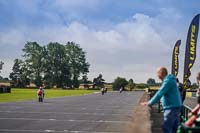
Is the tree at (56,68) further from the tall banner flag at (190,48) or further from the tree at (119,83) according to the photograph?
the tall banner flag at (190,48)

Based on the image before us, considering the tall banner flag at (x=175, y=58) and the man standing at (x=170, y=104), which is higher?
the tall banner flag at (x=175, y=58)

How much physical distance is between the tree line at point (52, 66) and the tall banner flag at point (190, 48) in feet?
464

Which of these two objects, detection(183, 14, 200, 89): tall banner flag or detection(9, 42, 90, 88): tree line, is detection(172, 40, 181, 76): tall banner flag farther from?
detection(9, 42, 90, 88): tree line

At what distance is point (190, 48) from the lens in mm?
22391

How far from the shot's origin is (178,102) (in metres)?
10.2

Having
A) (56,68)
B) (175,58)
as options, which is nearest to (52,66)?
(56,68)

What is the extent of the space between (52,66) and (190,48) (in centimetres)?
14756

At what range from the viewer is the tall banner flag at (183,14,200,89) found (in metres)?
21.9

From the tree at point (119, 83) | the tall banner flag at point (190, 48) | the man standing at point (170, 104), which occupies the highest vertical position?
the tree at point (119, 83)

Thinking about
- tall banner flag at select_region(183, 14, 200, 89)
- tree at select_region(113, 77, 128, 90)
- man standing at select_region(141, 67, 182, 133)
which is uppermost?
tree at select_region(113, 77, 128, 90)

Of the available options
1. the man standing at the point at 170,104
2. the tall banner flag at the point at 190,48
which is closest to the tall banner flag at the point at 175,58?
the tall banner flag at the point at 190,48

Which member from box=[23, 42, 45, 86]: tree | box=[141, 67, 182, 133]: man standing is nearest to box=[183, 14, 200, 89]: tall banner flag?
box=[141, 67, 182, 133]: man standing

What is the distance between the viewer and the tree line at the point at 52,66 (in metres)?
165

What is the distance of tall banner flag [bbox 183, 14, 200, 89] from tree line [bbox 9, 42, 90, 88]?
464 ft
